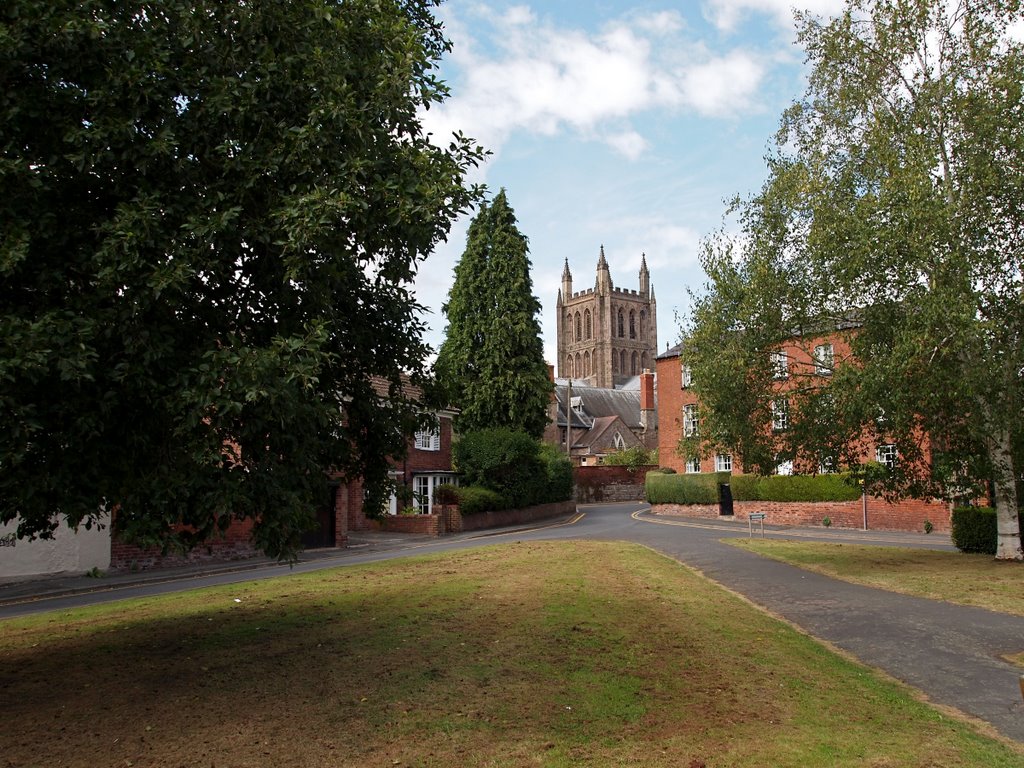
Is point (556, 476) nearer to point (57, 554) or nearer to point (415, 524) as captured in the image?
point (415, 524)

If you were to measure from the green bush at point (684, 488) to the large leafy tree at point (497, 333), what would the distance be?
24.9 ft

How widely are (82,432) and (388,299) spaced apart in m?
4.18

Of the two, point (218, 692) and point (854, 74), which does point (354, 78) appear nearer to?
point (218, 692)

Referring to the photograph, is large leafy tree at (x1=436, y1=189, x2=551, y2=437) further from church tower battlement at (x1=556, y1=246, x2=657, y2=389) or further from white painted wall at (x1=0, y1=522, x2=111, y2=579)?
church tower battlement at (x1=556, y1=246, x2=657, y2=389)

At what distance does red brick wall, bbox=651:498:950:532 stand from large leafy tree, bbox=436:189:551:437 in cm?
1248

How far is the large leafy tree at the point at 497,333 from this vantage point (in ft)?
153

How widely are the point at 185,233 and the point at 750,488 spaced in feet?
127

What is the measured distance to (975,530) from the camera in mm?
23938

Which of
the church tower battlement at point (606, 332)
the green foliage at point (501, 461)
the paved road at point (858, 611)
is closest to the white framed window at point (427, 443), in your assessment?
the green foliage at point (501, 461)

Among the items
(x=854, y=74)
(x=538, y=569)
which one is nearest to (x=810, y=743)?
(x=538, y=569)

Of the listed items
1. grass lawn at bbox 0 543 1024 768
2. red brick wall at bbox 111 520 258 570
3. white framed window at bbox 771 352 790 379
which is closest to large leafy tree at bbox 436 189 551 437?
red brick wall at bbox 111 520 258 570

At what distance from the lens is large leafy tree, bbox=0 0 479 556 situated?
678 centimetres

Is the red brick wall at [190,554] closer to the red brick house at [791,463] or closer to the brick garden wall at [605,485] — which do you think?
the red brick house at [791,463]

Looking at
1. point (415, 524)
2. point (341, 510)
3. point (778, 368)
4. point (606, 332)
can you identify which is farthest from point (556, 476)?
point (606, 332)
